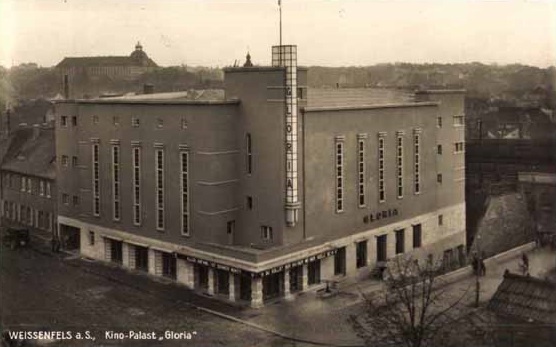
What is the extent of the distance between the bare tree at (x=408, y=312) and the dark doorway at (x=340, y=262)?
9.62ft

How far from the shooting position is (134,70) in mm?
91375

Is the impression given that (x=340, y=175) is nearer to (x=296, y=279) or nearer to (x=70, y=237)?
(x=296, y=279)

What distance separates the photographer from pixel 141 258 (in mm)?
47531

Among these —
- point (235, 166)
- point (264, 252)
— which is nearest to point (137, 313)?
point (264, 252)

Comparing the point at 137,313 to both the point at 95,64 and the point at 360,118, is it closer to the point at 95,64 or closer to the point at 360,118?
the point at 360,118

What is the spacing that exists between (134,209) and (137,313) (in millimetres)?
10403

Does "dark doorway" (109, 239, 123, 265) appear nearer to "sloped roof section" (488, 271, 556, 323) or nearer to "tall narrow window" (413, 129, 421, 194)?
"tall narrow window" (413, 129, 421, 194)

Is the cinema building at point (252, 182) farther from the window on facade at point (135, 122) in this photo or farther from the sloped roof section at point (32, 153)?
the sloped roof section at point (32, 153)

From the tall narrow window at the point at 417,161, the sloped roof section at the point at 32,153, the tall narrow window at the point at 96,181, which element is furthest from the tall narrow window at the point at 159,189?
the tall narrow window at the point at 417,161

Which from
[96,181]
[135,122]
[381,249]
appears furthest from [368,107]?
[96,181]

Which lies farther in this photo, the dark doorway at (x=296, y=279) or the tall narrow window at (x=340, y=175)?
the tall narrow window at (x=340, y=175)

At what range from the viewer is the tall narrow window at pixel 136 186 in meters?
47.1

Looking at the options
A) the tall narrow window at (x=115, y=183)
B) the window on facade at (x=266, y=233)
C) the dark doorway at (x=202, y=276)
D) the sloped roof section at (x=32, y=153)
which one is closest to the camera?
the window on facade at (x=266, y=233)

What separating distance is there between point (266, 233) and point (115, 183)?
1252 cm
